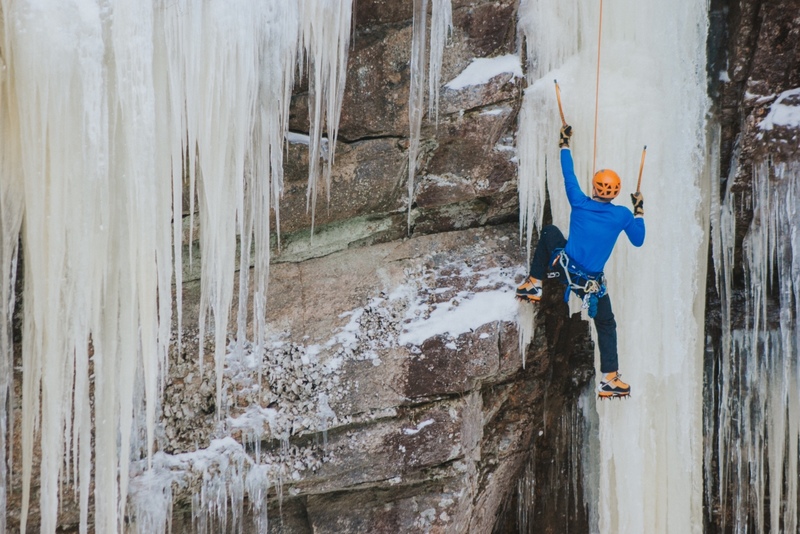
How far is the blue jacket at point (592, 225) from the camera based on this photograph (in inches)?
190

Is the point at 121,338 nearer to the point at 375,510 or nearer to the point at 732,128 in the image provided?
the point at 375,510

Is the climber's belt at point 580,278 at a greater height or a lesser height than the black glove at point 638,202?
lesser

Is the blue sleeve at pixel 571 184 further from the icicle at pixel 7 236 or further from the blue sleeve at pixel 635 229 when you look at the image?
the icicle at pixel 7 236

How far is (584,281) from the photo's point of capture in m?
4.95

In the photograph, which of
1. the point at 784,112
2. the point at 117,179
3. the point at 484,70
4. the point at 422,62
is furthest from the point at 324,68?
the point at 784,112

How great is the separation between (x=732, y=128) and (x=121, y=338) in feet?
13.7

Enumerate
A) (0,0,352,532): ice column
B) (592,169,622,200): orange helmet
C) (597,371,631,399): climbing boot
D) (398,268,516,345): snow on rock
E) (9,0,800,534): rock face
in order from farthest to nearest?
(398,268,516,345): snow on rock < (9,0,800,534): rock face < (597,371,631,399): climbing boot < (592,169,622,200): orange helmet < (0,0,352,532): ice column

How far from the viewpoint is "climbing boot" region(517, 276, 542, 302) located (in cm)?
538

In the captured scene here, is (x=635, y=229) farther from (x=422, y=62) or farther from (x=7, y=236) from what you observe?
(x=7, y=236)

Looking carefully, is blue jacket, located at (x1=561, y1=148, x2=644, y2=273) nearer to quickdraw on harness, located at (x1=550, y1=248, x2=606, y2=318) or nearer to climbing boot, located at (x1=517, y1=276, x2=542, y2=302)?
quickdraw on harness, located at (x1=550, y1=248, x2=606, y2=318)

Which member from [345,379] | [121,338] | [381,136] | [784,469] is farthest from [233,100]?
[784,469]

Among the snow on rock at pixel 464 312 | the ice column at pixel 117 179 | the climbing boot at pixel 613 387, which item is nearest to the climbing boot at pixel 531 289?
the snow on rock at pixel 464 312

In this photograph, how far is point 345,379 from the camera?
→ 5344 mm

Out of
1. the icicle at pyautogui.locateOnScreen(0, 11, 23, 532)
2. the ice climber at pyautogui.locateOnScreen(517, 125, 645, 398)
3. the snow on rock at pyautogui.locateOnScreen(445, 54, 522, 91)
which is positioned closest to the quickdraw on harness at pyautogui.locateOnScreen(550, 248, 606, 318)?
the ice climber at pyautogui.locateOnScreen(517, 125, 645, 398)
